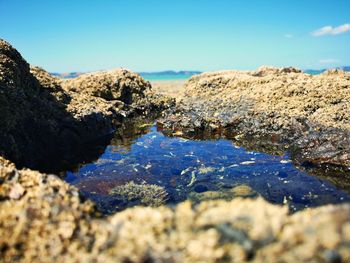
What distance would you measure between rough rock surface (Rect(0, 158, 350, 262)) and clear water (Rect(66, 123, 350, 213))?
448cm

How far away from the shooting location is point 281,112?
1625 centimetres

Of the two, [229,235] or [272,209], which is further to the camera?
[272,209]

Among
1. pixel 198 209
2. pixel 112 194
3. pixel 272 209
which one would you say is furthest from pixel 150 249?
pixel 112 194

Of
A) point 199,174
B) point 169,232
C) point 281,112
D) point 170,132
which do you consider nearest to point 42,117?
point 170,132

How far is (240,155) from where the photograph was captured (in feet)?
44.1

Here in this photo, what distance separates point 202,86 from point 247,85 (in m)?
3.41

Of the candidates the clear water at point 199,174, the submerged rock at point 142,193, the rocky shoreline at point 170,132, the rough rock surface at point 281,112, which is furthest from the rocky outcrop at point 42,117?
the rough rock surface at point 281,112

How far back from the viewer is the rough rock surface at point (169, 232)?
11.0 feet

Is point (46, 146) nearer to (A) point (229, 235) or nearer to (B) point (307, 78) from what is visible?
(A) point (229, 235)

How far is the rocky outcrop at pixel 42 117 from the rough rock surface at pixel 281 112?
3953 mm

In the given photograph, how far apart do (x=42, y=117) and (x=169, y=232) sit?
11842 mm

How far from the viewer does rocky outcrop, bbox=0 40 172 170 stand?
40.0 feet

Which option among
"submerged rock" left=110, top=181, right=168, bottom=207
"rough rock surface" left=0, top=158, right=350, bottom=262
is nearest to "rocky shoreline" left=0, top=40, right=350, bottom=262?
"rough rock surface" left=0, top=158, right=350, bottom=262

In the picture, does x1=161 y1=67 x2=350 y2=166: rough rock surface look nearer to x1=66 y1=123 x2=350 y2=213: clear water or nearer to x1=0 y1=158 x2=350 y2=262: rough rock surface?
x1=66 y1=123 x2=350 y2=213: clear water
